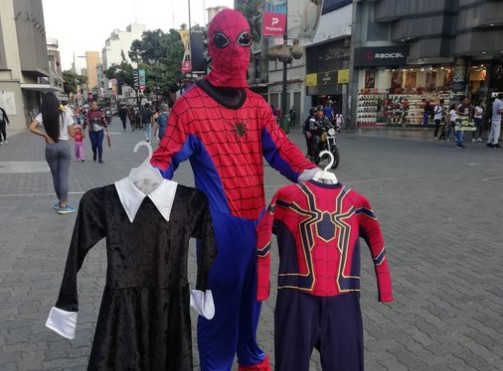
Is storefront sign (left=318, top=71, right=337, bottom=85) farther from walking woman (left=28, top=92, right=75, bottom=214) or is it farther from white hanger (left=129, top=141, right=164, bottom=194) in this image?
white hanger (left=129, top=141, right=164, bottom=194)

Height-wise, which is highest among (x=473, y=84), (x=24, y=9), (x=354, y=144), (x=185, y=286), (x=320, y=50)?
(x=24, y=9)

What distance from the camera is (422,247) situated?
501 cm

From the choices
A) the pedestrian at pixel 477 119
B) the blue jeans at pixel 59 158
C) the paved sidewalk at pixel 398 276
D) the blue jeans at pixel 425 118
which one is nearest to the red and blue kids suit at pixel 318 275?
the paved sidewalk at pixel 398 276

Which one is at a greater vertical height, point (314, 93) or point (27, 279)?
point (314, 93)

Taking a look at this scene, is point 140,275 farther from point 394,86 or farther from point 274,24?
point 394,86

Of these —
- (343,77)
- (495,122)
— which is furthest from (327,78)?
(495,122)

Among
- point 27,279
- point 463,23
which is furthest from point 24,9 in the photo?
point 27,279

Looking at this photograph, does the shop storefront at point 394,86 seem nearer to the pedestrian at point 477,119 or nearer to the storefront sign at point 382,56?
the storefront sign at point 382,56

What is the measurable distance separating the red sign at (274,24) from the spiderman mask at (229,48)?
13.4 m

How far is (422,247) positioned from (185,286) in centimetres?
384

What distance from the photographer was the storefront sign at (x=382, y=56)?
70.5 feet

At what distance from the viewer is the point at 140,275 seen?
1.98m

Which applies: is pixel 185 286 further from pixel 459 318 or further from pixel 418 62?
pixel 418 62

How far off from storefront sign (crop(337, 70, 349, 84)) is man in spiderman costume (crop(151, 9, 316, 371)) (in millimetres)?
22317
